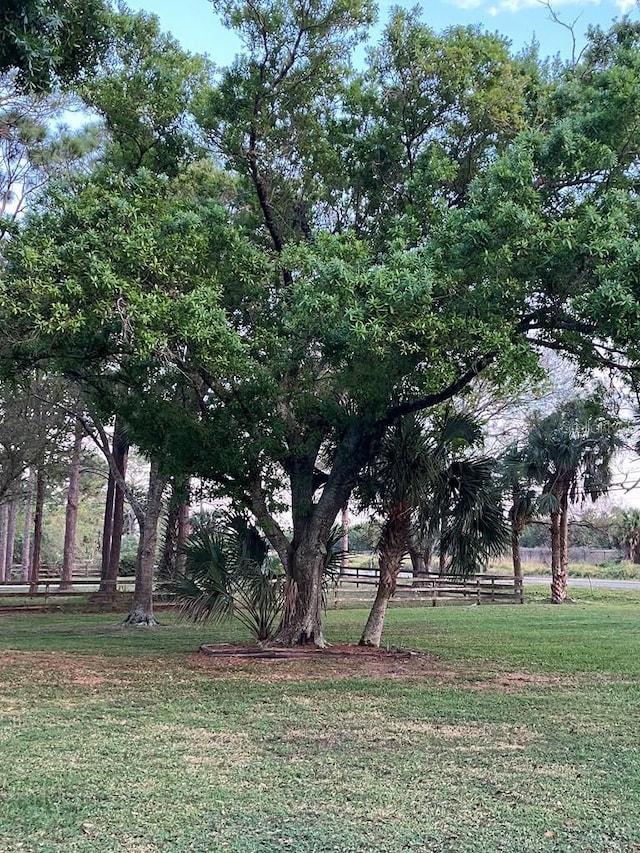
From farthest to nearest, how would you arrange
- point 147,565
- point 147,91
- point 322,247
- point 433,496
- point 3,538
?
point 3,538
point 147,565
point 433,496
point 147,91
point 322,247

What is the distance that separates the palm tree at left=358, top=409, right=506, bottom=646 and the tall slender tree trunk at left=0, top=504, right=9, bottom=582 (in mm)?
Result: 21575

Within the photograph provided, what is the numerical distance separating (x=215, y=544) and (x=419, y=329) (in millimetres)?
4488

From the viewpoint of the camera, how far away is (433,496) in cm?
1041

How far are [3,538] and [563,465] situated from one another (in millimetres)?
22689

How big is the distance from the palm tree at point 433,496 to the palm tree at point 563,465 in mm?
10767

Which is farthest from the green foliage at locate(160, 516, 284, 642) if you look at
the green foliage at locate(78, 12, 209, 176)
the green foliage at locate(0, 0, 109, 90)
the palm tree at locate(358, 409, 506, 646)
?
the green foliage at locate(0, 0, 109, 90)

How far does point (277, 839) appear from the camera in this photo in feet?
11.7

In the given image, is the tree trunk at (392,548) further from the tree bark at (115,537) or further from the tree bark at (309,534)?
the tree bark at (115,537)

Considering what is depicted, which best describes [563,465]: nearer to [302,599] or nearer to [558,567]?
[558,567]

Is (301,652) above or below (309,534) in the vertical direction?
below

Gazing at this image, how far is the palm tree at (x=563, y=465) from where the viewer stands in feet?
68.3

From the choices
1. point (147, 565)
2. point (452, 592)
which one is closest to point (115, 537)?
point (147, 565)

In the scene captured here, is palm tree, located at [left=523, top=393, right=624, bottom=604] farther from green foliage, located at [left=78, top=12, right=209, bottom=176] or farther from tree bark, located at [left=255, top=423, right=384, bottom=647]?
green foliage, located at [left=78, top=12, right=209, bottom=176]

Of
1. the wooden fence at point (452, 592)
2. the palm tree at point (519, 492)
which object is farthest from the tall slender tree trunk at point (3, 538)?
the palm tree at point (519, 492)
